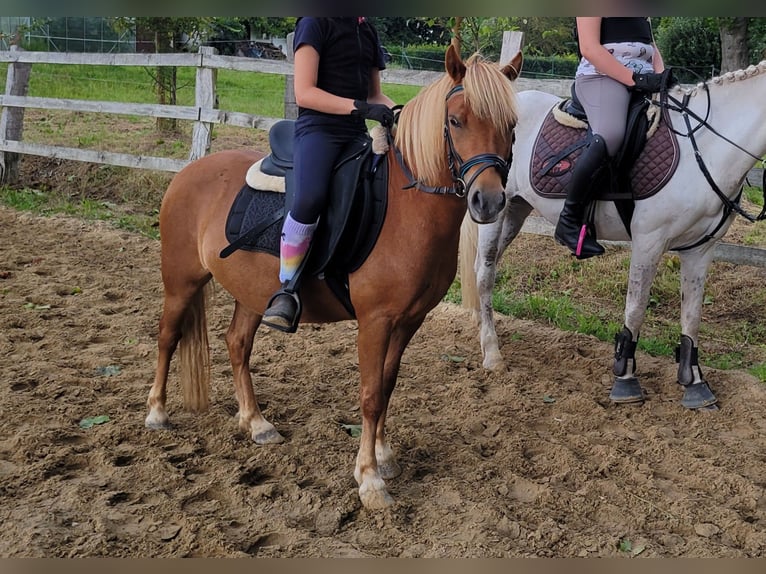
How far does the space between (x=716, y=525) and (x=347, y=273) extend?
78.7 inches

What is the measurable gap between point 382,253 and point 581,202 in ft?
6.30

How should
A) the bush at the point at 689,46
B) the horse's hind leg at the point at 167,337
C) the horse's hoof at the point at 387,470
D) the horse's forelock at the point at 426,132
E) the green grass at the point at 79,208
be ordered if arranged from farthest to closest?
the bush at the point at 689,46 < the green grass at the point at 79,208 < the horse's hind leg at the point at 167,337 < the horse's hoof at the point at 387,470 < the horse's forelock at the point at 426,132

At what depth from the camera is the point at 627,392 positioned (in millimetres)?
4461

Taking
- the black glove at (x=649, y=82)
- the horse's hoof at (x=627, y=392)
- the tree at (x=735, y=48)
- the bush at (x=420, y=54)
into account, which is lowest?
the horse's hoof at (x=627, y=392)

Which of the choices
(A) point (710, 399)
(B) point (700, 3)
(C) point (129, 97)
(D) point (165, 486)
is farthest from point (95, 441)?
(C) point (129, 97)

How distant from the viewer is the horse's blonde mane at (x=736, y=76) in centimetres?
420

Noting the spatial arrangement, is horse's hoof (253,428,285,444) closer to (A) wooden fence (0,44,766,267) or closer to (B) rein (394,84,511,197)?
(B) rein (394,84,511,197)

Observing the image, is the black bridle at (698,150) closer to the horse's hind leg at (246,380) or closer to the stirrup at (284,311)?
the stirrup at (284,311)

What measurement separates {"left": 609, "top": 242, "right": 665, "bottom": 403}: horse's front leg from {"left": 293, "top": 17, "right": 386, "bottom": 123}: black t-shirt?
2192 mm

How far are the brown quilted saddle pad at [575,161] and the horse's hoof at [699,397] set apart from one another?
4.20 ft

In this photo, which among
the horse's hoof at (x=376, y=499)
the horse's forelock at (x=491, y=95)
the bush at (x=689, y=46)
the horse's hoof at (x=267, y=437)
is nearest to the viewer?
the horse's forelock at (x=491, y=95)

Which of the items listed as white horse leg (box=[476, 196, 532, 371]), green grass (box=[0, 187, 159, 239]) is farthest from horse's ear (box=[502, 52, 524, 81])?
green grass (box=[0, 187, 159, 239])

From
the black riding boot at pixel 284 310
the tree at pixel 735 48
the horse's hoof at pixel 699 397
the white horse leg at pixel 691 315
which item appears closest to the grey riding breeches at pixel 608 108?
the white horse leg at pixel 691 315

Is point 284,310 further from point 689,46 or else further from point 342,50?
point 689,46
